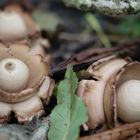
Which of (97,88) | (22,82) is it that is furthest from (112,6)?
(22,82)

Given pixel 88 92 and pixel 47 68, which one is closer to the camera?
pixel 88 92

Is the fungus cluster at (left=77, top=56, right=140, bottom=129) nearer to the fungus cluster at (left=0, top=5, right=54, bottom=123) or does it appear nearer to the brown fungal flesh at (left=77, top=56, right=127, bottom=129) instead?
the brown fungal flesh at (left=77, top=56, right=127, bottom=129)

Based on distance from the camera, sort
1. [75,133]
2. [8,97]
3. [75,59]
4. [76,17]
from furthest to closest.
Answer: [76,17]
[75,59]
[8,97]
[75,133]

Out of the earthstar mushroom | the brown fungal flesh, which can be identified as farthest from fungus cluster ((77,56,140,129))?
the earthstar mushroom

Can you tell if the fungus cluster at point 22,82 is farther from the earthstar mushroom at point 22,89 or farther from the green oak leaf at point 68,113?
the green oak leaf at point 68,113

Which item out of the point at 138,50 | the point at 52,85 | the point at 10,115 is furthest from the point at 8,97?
the point at 138,50

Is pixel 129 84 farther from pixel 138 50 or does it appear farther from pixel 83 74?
pixel 138 50
